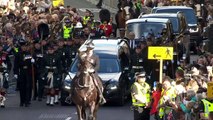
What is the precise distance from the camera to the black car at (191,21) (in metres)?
49.1

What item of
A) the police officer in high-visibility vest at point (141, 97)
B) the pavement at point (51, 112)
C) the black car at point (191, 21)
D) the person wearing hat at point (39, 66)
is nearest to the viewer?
the police officer in high-visibility vest at point (141, 97)

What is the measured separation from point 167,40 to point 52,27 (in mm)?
7089

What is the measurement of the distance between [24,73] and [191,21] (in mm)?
16145

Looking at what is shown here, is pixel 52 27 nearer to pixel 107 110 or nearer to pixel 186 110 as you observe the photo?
pixel 107 110

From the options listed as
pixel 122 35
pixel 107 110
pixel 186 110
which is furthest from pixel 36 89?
pixel 186 110

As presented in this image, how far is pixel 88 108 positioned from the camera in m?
30.4

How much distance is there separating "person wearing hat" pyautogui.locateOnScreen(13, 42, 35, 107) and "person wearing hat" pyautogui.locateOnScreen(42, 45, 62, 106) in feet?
2.02

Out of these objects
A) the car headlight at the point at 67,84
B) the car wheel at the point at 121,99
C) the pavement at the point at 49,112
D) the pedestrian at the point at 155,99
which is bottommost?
the pavement at the point at 49,112

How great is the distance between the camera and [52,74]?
119ft

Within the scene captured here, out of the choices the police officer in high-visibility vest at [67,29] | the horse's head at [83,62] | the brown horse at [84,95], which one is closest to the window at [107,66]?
the brown horse at [84,95]

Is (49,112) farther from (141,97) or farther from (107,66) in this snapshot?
(141,97)

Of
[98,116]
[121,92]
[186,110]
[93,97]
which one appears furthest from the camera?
[121,92]

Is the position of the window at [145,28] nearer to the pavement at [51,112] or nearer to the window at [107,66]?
the window at [107,66]

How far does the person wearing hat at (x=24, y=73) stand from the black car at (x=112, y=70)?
118 centimetres
